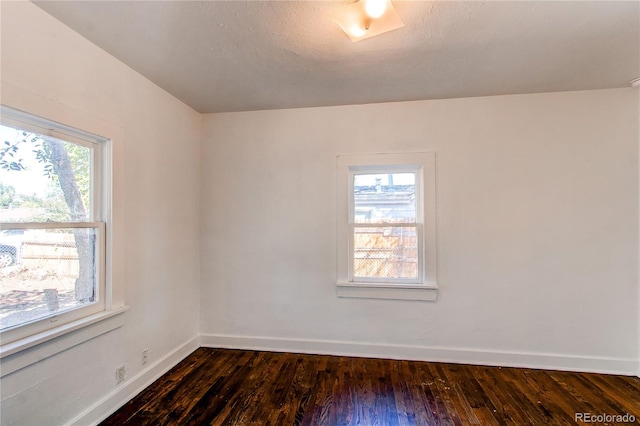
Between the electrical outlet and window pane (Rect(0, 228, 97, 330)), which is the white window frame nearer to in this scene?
window pane (Rect(0, 228, 97, 330))

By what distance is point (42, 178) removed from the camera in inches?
66.3

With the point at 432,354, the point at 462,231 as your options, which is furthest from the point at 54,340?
the point at 462,231

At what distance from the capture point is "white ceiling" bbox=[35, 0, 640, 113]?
1573 millimetres

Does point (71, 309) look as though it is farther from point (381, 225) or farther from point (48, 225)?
point (381, 225)

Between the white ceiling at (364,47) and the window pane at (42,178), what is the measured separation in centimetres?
70

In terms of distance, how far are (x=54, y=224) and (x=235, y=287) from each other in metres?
1.65

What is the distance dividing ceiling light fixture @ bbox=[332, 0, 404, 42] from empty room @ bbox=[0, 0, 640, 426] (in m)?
0.02

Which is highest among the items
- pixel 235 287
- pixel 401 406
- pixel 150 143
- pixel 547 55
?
pixel 547 55

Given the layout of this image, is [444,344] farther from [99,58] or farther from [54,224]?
[99,58]

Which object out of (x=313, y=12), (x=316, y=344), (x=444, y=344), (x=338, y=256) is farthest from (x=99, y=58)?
(x=444, y=344)

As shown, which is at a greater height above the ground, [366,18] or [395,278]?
[366,18]

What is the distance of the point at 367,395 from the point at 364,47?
2.45 metres

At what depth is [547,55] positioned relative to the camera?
1.99 meters
